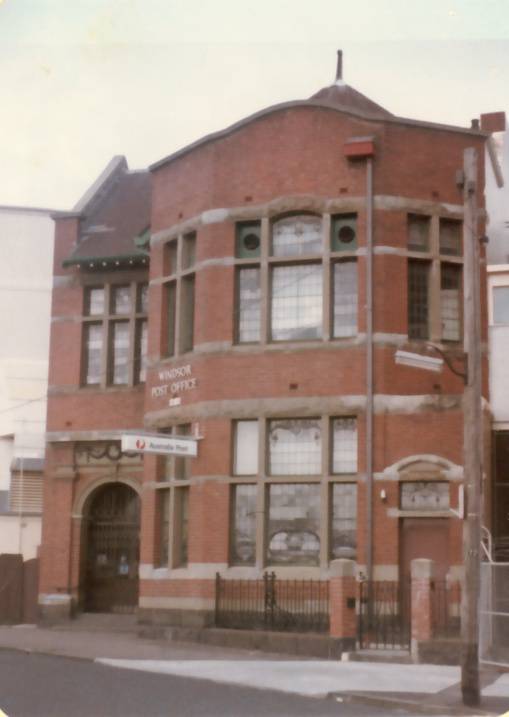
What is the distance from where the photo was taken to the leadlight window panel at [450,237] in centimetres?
2420

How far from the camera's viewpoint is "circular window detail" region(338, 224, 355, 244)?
2386 cm

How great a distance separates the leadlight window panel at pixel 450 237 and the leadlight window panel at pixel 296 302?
2522 millimetres

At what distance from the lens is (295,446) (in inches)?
926

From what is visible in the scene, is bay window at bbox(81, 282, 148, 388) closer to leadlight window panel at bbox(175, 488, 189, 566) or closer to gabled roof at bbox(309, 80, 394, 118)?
leadlight window panel at bbox(175, 488, 189, 566)

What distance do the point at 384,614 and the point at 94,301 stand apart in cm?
1127

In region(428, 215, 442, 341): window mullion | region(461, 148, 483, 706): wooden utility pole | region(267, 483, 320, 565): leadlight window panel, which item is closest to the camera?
region(461, 148, 483, 706): wooden utility pole

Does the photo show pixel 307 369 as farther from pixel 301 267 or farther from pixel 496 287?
pixel 496 287

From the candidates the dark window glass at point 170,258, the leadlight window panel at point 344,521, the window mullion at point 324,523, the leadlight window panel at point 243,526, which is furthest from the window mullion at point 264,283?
the leadlight window panel at point 344,521

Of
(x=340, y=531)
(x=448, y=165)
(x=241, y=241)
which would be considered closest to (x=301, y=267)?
(x=241, y=241)

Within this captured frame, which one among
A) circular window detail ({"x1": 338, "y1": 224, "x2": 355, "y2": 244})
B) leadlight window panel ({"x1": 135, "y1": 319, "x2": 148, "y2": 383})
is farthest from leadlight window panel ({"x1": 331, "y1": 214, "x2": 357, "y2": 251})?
leadlight window panel ({"x1": 135, "y1": 319, "x2": 148, "y2": 383})

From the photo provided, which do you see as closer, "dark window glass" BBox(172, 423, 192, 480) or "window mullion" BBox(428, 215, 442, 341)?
"window mullion" BBox(428, 215, 442, 341)

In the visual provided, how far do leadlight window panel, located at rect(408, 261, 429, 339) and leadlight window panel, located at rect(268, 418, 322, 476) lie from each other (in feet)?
8.57

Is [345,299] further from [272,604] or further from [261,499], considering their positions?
[272,604]

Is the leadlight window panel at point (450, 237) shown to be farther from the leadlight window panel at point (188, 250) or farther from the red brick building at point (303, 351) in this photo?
the leadlight window panel at point (188, 250)
